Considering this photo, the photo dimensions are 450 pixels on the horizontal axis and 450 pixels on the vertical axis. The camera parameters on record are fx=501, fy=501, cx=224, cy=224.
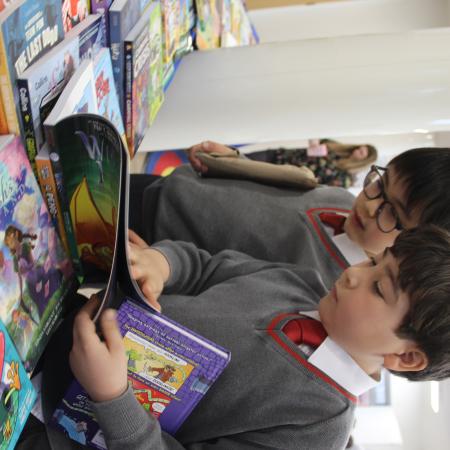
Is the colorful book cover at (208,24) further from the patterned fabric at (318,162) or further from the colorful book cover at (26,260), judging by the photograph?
the patterned fabric at (318,162)

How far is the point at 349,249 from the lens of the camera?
3.87ft

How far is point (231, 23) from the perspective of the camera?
1.88 metres

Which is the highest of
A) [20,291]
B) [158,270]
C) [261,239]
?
[20,291]

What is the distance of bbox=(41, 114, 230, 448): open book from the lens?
0.58m

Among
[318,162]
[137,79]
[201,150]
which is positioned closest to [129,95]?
[137,79]

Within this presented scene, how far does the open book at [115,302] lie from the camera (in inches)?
22.8

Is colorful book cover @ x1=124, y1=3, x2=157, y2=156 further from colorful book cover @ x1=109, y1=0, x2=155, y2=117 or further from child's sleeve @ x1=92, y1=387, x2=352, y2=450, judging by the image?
child's sleeve @ x1=92, y1=387, x2=352, y2=450

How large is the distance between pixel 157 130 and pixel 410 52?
0.66m

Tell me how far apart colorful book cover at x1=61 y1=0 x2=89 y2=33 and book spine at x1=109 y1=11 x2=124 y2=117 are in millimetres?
52

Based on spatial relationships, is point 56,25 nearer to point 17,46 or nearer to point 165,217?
point 17,46

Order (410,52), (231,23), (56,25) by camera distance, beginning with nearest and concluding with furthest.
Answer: (56,25), (410,52), (231,23)

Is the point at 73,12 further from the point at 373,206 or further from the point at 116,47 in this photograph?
the point at 373,206

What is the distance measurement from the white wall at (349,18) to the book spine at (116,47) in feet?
6.32

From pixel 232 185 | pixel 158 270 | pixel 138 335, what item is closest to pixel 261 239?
pixel 232 185
